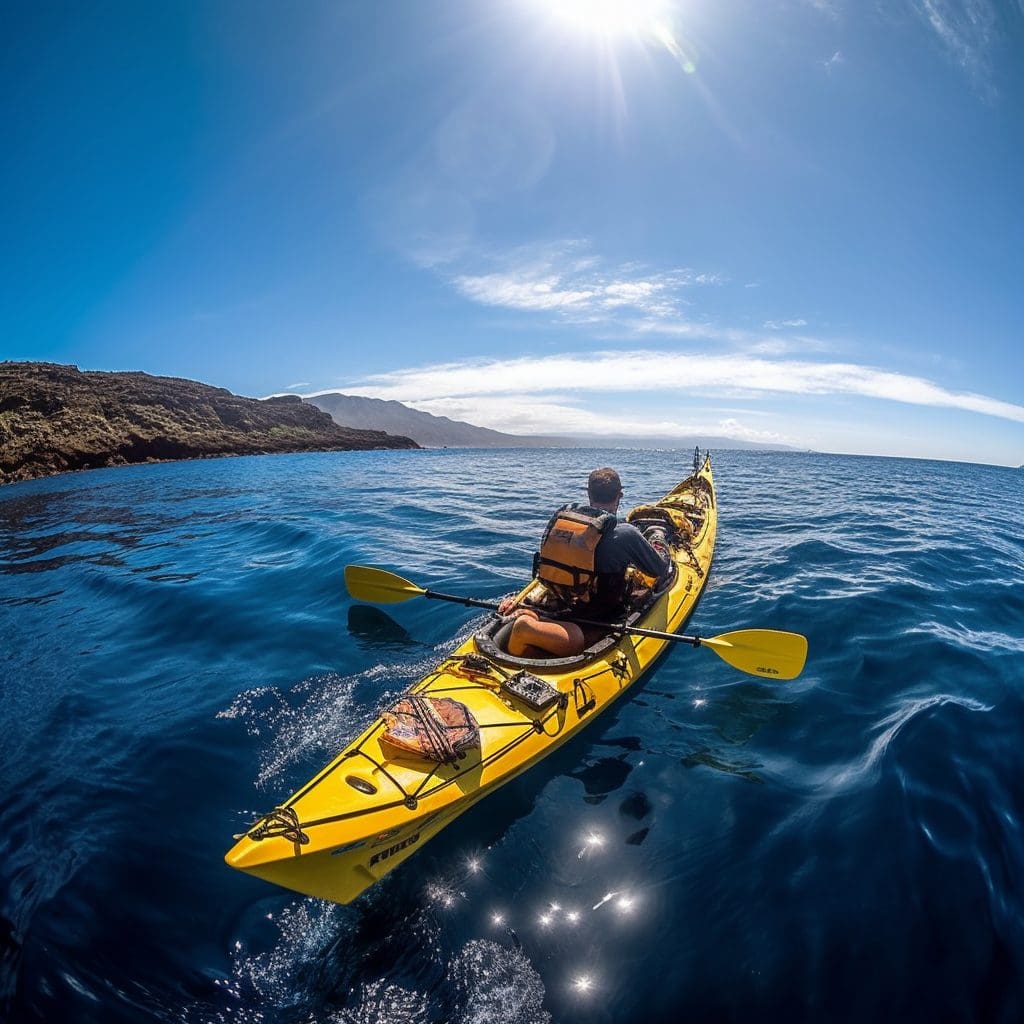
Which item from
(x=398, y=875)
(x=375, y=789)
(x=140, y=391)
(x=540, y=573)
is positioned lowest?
(x=398, y=875)

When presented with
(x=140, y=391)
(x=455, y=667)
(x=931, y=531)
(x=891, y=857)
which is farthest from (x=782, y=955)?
(x=140, y=391)

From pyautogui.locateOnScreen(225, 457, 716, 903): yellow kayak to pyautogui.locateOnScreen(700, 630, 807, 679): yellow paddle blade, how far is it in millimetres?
119

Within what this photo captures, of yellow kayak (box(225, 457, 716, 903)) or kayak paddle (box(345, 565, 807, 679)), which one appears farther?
kayak paddle (box(345, 565, 807, 679))

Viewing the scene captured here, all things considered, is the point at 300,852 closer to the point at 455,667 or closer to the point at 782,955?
the point at 455,667

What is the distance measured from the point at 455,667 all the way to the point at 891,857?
3.82 m

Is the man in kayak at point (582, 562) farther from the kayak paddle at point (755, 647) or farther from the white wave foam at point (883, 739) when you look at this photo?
the white wave foam at point (883, 739)

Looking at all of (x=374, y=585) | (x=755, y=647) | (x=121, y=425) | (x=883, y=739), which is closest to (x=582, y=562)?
(x=755, y=647)

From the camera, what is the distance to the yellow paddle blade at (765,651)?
18.0 feet

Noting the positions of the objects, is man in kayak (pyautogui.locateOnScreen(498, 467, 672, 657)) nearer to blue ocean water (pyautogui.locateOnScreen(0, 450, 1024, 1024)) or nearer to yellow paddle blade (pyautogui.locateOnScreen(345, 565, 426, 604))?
blue ocean water (pyautogui.locateOnScreen(0, 450, 1024, 1024))

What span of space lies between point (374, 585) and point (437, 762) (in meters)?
4.51

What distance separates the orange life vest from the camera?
5.46 m

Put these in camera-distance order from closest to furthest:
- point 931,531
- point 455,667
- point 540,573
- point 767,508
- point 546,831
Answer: point 546,831
point 455,667
point 540,573
point 931,531
point 767,508

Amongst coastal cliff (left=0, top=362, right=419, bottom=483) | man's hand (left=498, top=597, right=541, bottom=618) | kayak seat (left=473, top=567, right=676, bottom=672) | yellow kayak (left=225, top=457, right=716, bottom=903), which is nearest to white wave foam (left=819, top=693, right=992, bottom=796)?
yellow kayak (left=225, top=457, right=716, bottom=903)

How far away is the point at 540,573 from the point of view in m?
5.87
